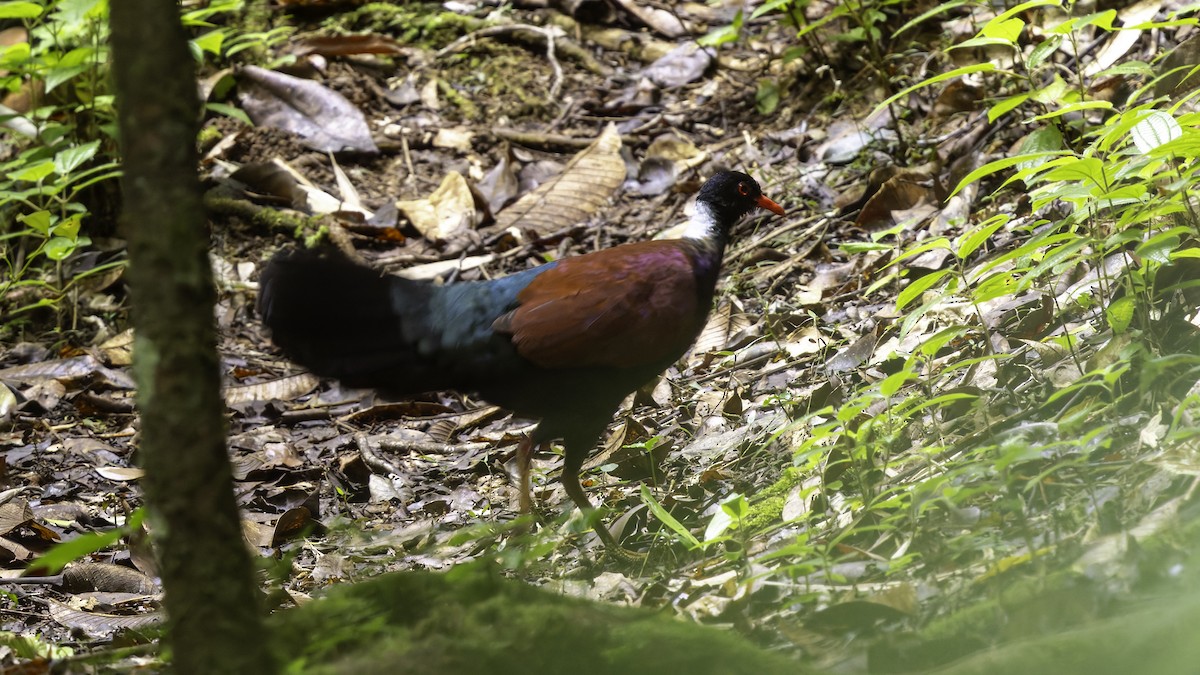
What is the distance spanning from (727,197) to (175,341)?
3810mm

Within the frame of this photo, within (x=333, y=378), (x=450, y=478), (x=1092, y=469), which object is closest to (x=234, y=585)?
(x=1092, y=469)

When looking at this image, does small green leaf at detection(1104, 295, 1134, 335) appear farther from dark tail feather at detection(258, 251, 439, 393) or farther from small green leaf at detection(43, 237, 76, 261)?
small green leaf at detection(43, 237, 76, 261)

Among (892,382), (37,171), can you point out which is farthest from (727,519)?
(37,171)

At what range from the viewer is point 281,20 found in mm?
9094

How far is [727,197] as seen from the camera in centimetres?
524

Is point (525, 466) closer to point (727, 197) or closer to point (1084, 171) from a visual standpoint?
point (727, 197)

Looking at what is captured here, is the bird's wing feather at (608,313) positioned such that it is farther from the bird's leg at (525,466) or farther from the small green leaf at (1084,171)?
the small green leaf at (1084,171)

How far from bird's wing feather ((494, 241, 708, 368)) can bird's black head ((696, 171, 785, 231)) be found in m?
0.84

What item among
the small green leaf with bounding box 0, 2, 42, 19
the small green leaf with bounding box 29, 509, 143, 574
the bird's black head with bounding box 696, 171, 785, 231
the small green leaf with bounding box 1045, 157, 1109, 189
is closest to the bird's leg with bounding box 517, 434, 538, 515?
the bird's black head with bounding box 696, 171, 785, 231

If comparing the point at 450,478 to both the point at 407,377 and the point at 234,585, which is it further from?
the point at 234,585

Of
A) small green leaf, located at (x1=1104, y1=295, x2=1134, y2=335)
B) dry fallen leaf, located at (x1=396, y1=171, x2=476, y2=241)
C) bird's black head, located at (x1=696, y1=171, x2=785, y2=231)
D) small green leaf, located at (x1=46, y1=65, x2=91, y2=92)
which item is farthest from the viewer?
dry fallen leaf, located at (x1=396, y1=171, x2=476, y2=241)

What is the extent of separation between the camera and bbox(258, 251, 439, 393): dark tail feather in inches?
161

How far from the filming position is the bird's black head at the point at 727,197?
5199 mm

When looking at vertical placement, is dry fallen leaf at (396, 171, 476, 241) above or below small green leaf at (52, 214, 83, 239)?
below
